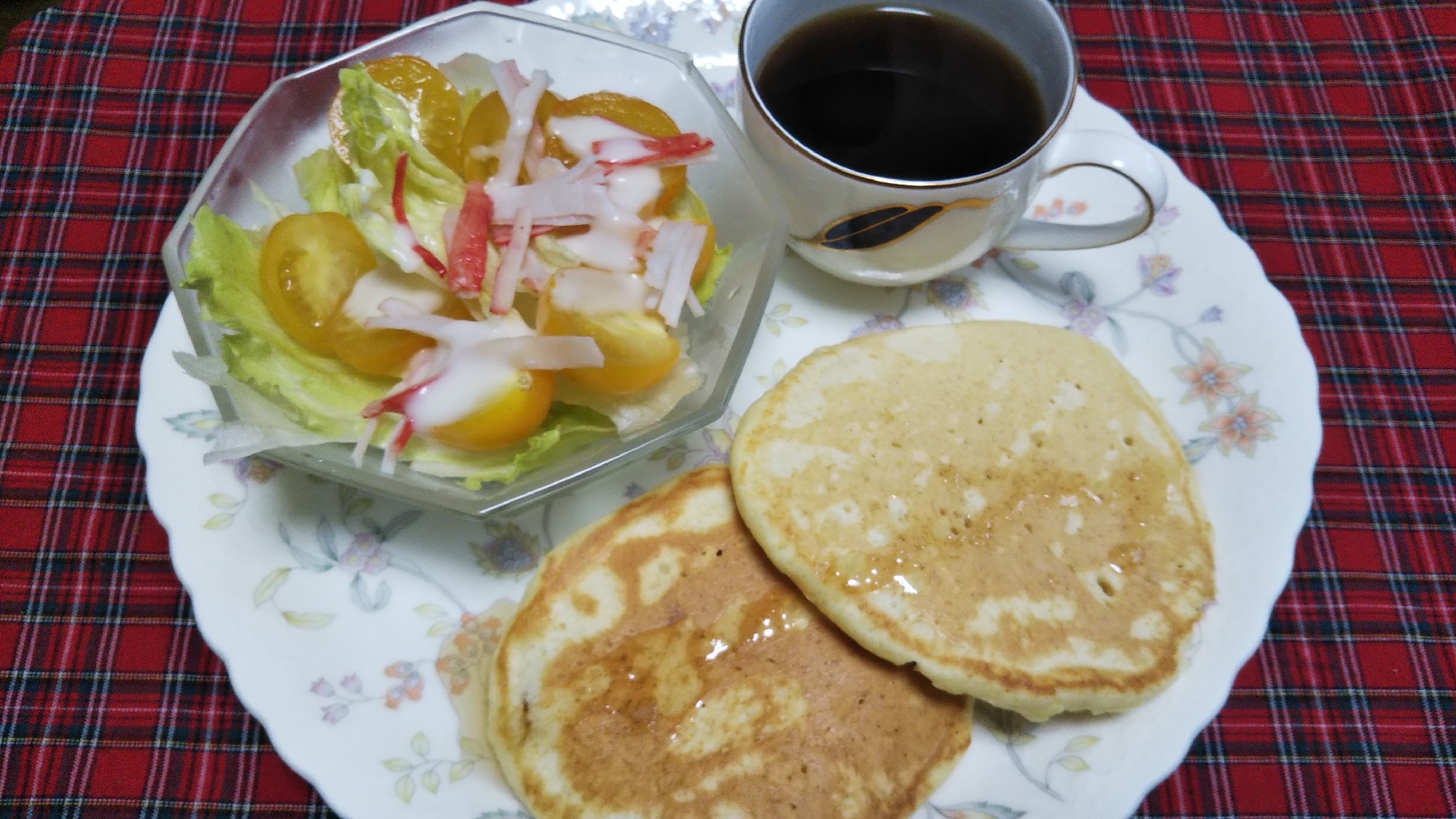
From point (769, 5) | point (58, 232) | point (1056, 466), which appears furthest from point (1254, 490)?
point (58, 232)

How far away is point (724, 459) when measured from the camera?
1.82 m

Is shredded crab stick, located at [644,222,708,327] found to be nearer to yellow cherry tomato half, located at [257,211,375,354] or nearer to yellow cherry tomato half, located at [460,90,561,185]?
yellow cherry tomato half, located at [460,90,561,185]

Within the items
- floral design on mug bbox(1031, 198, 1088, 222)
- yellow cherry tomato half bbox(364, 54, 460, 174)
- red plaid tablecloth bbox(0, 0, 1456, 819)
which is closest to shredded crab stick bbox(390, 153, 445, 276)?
yellow cherry tomato half bbox(364, 54, 460, 174)

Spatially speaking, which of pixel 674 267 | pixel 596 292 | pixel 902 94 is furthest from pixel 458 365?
pixel 902 94

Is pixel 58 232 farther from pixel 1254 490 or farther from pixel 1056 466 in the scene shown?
pixel 1254 490

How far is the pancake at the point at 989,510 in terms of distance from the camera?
1.54 metres

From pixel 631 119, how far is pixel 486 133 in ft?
0.86

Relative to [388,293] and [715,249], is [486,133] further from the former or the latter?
[715,249]

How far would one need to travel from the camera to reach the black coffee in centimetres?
177

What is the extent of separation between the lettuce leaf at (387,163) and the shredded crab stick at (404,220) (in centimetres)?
1

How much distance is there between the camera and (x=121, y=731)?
5.54 ft

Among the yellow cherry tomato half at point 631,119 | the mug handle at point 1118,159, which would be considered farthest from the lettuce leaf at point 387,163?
the mug handle at point 1118,159

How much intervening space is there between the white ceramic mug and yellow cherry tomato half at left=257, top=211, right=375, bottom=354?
29.1 inches

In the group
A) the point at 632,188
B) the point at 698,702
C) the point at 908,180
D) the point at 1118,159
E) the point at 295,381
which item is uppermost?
the point at 1118,159
